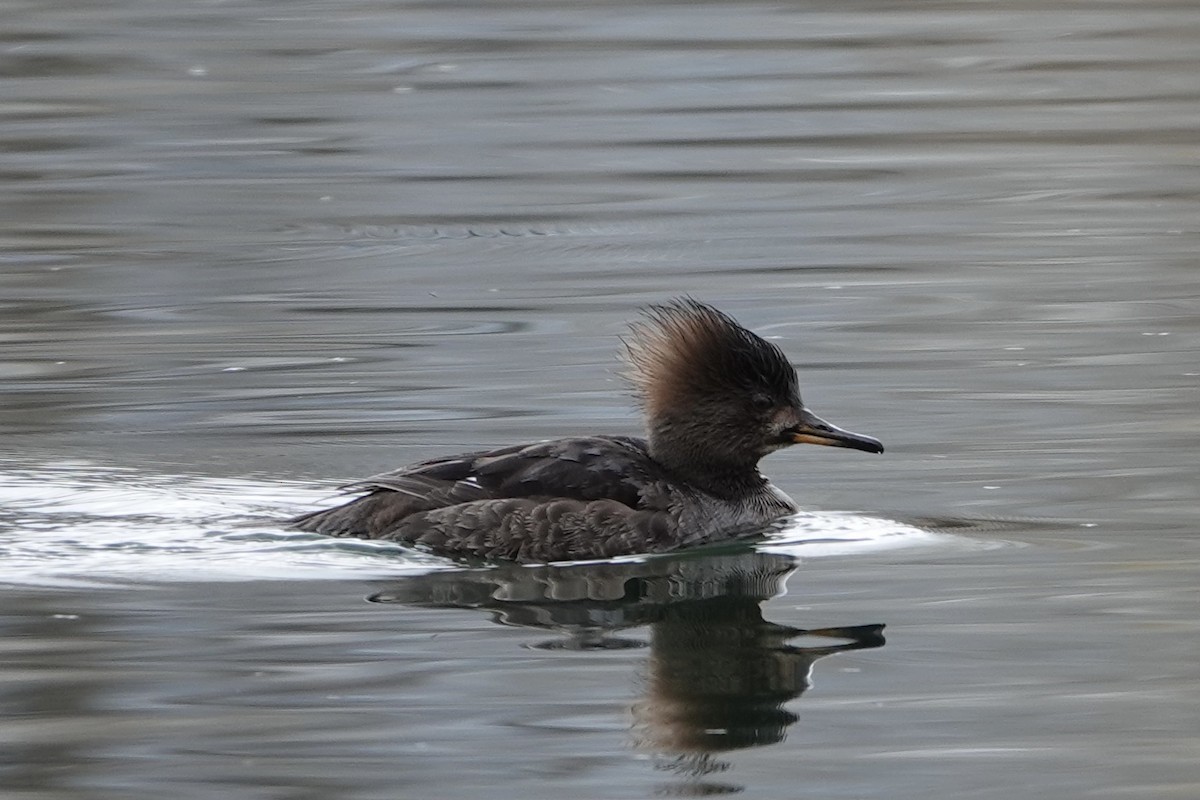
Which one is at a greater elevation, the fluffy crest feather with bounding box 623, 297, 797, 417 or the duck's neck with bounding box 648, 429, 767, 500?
the fluffy crest feather with bounding box 623, 297, 797, 417

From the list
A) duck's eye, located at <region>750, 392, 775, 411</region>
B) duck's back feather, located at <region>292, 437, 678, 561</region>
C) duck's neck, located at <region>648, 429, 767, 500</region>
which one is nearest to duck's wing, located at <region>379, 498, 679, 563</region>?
duck's back feather, located at <region>292, 437, 678, 561</region>

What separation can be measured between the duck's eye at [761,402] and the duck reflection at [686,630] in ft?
2.05

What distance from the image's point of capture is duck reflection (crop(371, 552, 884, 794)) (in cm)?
631

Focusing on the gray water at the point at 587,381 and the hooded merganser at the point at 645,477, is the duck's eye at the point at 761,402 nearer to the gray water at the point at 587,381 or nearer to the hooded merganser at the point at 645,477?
the hooded merganser at the point at 645,477

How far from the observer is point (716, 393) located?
876cm

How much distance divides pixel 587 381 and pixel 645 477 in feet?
7.30

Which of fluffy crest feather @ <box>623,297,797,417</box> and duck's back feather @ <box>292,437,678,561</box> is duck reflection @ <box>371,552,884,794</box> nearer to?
duck's back feather @ <box>292,437,678,561</box>

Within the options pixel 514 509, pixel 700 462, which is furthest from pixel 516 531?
pixel 700 462

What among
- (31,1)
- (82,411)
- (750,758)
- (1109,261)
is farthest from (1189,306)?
(31,1)

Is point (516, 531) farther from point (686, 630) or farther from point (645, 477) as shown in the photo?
point (686, 630)

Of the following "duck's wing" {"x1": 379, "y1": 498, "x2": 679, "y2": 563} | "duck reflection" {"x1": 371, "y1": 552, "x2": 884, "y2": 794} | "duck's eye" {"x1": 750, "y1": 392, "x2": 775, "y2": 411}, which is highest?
"duck's eye" {"x1": 750, "y1": 392, "x2": 775, "y2": 411}

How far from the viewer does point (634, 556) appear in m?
8.40

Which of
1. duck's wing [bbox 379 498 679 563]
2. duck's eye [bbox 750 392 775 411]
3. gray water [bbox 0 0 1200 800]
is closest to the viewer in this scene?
gray water [bbox 0 0 1200 800]

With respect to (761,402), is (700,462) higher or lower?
lower
